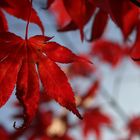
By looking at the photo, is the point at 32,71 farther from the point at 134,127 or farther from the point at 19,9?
the point at 134,127

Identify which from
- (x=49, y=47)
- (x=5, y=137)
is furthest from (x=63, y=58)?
(x=5, y=137)

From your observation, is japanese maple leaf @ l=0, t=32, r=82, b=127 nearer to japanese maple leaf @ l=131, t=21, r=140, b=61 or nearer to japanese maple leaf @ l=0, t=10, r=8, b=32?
japanese maple leaf @ l=0, t=10, r=8, b=32

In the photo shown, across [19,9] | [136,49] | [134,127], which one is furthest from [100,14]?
[134,127]

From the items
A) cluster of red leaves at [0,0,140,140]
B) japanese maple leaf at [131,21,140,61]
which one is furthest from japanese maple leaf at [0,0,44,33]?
japanese maple leaf at [131,21,140,61]

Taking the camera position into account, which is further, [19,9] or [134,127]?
[134,127]

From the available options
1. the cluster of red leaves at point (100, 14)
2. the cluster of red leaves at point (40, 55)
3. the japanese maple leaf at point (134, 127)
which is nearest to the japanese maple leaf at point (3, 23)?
the cluster of red leaves at point (40, 55)

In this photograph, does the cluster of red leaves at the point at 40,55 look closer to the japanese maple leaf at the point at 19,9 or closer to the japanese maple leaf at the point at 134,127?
the japanese maple leaf at the point at 19,9

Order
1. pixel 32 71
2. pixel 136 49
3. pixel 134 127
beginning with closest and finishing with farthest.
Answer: pixel 32 71 < pixel 136 49 < pixel 134 127
